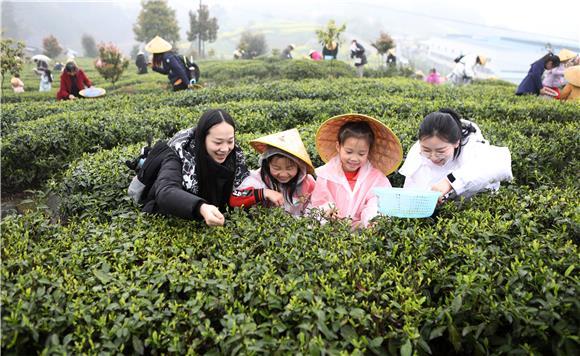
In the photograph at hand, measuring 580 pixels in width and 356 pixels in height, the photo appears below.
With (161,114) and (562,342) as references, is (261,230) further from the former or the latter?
(161,114)

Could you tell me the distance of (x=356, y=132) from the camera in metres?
3.04

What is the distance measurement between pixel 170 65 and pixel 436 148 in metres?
8.05

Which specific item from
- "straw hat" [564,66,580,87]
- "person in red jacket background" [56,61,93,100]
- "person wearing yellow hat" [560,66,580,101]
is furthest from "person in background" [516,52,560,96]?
"person in red jacket background" [56,61,93,100]

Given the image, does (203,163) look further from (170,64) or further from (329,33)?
(329,33)

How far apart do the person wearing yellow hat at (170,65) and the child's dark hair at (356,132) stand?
735 centimetres

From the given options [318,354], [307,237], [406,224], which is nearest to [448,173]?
[406,224]

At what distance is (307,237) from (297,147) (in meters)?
0.80

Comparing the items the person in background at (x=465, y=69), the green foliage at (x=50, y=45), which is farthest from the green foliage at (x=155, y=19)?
the person in background at (x=465, y=69)

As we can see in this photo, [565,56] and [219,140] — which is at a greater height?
[565,56]

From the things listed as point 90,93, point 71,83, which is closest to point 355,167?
point 90,93

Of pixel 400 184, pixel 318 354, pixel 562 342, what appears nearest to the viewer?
pixel 318 354

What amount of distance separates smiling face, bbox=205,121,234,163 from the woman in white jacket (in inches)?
48.3

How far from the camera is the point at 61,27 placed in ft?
285

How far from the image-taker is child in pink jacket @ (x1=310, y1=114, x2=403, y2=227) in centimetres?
303
